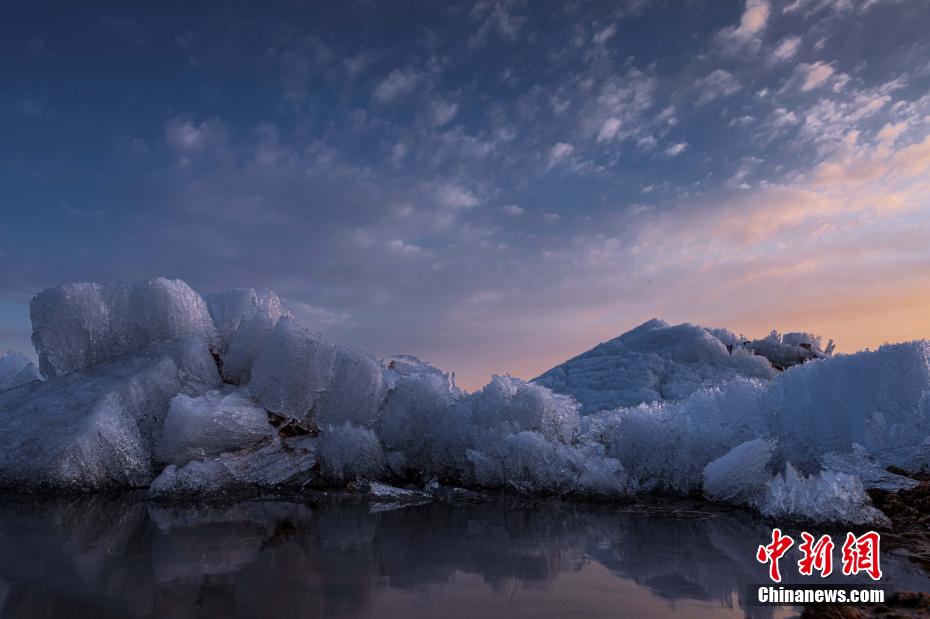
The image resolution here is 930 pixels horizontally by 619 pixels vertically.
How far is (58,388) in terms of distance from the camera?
6.88 m

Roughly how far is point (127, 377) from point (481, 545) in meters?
4.76

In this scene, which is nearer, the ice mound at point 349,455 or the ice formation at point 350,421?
the ice formation at point 350,421

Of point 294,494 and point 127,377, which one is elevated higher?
point 127,377

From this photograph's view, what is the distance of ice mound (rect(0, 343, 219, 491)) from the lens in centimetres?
598

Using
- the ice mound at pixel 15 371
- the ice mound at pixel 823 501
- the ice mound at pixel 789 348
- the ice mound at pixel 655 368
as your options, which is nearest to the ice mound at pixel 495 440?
the ice mound at pixel 823 501

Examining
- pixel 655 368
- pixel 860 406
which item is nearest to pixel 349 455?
pixel 860 406

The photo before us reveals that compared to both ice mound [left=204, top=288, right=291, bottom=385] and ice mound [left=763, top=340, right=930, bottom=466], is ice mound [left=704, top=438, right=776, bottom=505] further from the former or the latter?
ice mound [left=204, top=288, right=291, bottom=385]

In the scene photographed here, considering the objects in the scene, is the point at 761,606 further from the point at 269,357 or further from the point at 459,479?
the point at 269,357

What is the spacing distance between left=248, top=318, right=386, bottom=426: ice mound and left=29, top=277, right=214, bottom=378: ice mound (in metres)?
1.19

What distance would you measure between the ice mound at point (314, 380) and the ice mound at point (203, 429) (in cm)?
56

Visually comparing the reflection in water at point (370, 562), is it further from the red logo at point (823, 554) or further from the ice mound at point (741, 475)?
the ice mound at point (741, 475)

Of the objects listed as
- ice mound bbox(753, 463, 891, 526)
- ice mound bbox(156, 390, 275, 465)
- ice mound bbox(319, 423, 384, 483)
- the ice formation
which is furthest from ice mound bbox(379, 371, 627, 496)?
ice mound bbox(156, 390, 275, 465)

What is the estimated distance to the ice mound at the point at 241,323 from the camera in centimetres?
773

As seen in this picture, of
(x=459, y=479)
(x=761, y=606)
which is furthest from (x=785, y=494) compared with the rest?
(x=459, y=479)
